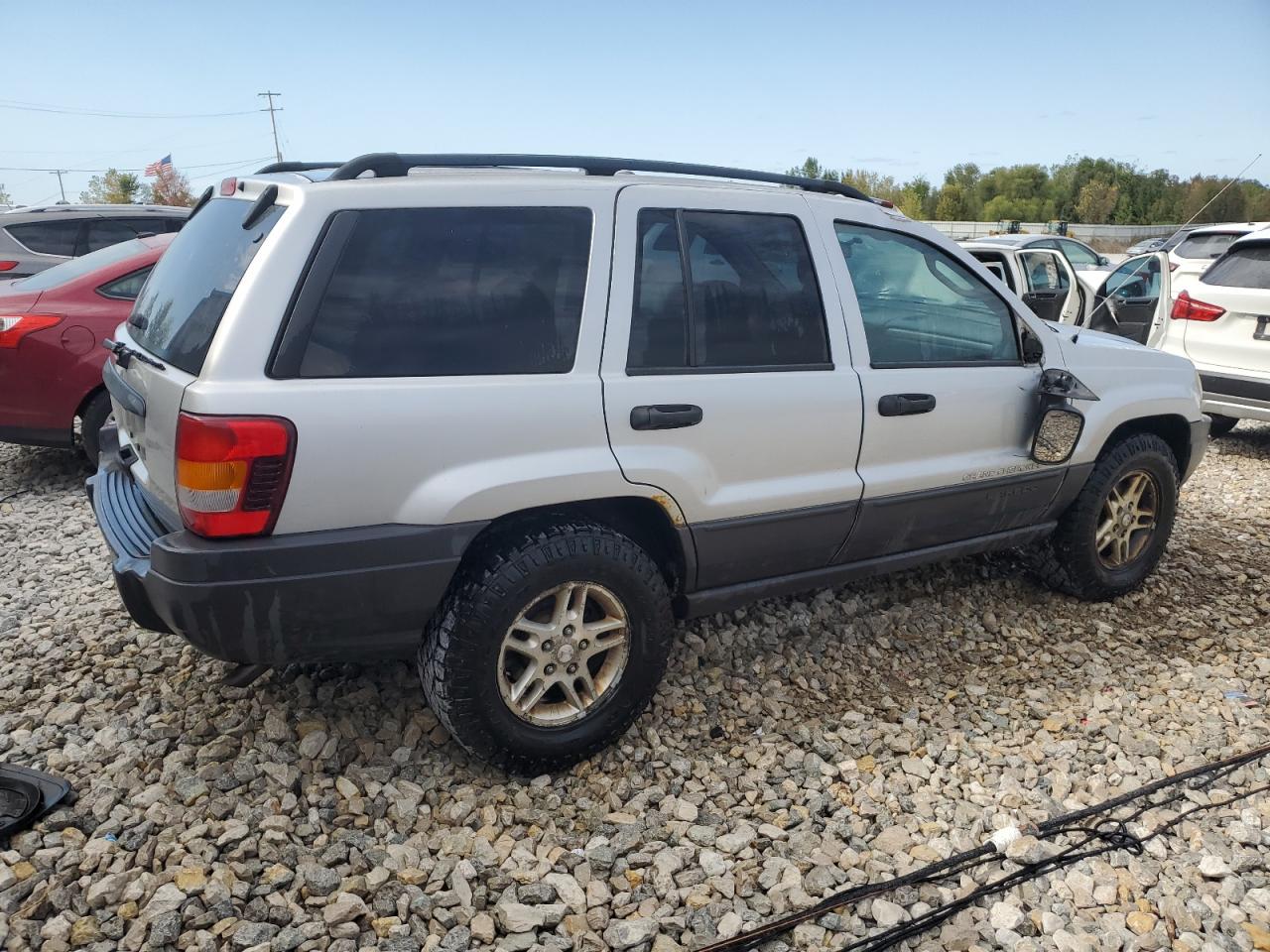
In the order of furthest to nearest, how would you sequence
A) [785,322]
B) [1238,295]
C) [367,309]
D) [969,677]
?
[1238,295], [969,677], [785,322], [367,309]

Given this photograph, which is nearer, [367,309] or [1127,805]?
[367,309]

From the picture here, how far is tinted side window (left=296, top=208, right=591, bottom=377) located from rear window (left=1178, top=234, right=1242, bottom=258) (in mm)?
9768

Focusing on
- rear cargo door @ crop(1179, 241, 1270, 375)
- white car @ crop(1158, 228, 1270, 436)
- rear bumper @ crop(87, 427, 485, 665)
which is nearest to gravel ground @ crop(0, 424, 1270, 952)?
rear bumper @ crop(87, 427, 485, 665)

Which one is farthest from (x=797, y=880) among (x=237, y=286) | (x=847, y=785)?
(x=237, y=286)

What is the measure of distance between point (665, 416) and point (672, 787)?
1.22 metres

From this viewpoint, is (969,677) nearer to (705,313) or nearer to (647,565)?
(647,565)

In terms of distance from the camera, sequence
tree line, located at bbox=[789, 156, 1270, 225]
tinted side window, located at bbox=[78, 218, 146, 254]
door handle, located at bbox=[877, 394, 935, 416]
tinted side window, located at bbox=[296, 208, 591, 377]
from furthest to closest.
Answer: tree line, located at bbox=[789, 156, 1270, 225] → tinted side window, located at bbox=[78, 218, 146, 254] → door handle, located at bbox=[877, 394, 935, 416] → tinted side window, located at bbox=[296, 208, 591, 377]

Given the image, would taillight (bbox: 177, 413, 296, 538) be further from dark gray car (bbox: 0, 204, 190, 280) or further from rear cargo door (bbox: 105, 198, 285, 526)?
dark gray car (bbox: 0, 204, 190, 280)

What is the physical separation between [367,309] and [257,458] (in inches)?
20.0

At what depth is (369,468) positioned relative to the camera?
2.50m

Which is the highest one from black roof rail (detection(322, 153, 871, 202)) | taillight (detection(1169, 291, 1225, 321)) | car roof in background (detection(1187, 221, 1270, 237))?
black roof rail (detection(322, 153, 871, 202))

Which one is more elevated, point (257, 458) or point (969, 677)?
point (257, 458)

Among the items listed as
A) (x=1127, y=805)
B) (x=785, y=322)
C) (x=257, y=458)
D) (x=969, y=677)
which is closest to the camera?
(x=257, y=458)

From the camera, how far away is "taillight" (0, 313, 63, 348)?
519 cm
